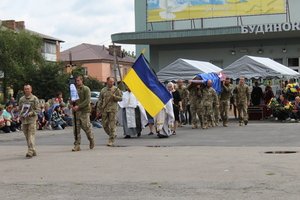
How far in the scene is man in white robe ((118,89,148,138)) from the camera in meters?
17.8

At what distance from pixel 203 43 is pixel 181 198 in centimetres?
2937

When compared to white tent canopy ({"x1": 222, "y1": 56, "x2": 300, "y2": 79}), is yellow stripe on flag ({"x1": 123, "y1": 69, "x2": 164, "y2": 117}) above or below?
below

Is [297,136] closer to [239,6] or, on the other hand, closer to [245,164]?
[245,164]

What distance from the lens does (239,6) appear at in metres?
35.4

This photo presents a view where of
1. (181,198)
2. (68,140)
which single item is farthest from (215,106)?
(181,198)

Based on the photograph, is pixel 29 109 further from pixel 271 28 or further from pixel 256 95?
pixel 271 28

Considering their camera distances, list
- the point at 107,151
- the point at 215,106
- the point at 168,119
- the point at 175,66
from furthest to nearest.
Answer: the point at 175,66, the point at 215,106, the point at 168,119, the point at 107,151

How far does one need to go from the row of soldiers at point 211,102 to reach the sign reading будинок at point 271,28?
1050 centimetres

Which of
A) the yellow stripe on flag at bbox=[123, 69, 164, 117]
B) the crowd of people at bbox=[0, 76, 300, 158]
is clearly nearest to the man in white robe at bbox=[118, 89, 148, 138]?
the crowd of people at bbox=[0, 76, 300, 158]

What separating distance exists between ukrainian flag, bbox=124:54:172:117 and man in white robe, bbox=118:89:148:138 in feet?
2.83

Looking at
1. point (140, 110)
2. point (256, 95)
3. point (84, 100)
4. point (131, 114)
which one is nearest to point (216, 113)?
point (140, 110)

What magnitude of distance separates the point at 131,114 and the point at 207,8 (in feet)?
65.2

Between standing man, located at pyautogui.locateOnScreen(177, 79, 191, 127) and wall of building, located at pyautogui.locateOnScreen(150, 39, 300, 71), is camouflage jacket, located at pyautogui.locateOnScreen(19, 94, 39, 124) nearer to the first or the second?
standing man, located at pyautogui.locateOnScreen(177, 79, 191, 127)

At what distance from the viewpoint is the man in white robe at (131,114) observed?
58.2 feet
